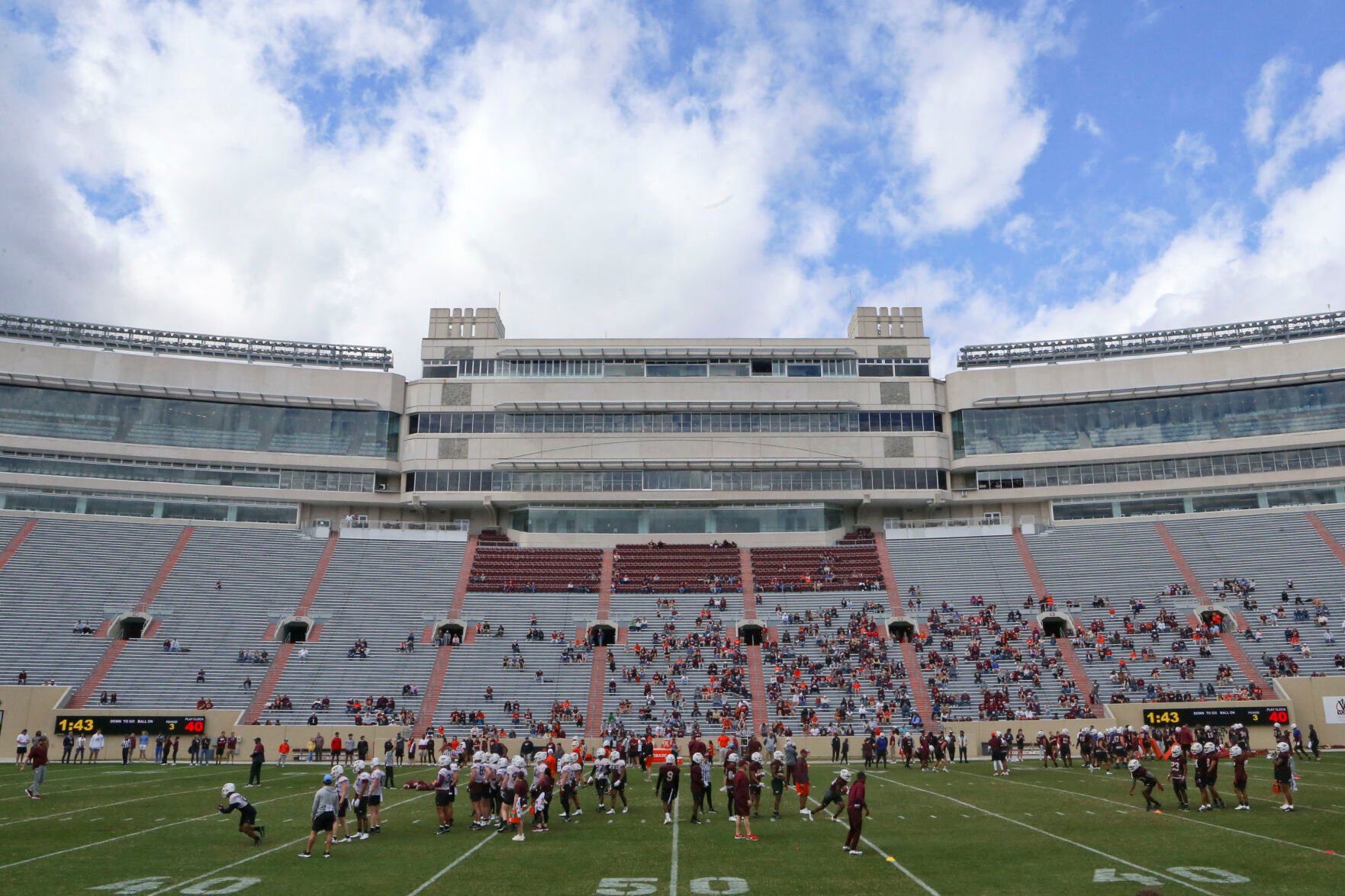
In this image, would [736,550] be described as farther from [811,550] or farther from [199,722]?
[199,722]

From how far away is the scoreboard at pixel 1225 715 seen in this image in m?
41.1

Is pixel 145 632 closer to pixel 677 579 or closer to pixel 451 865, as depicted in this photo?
pixel 677 579

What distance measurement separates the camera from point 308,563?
2212 inches

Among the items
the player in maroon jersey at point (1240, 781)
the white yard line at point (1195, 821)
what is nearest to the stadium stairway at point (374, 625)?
the white yard line at point (1195, 821)

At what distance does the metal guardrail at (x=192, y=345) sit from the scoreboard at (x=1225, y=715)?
47066 mm

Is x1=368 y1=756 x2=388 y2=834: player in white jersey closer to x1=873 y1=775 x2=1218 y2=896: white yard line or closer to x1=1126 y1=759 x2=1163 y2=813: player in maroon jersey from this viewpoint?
x1=873 y1=775 x2=1218 y2=896: white yard line

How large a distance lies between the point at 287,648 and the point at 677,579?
66.2ft

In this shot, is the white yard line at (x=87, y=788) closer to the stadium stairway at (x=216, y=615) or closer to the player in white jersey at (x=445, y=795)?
the stadium stairway at (x=216, y=615)

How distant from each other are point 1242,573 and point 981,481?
15.1m

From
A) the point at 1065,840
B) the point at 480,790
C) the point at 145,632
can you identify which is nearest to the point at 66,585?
the point at 145,632

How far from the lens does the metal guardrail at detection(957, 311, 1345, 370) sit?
61.1 metres

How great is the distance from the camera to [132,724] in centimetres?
4088

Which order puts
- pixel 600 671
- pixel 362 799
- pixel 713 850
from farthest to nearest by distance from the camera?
pixel 600 671 → pixel 362 799 → pixel 713 850

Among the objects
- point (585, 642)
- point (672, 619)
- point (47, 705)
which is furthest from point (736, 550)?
point (47, 705)
